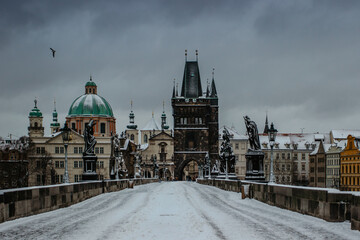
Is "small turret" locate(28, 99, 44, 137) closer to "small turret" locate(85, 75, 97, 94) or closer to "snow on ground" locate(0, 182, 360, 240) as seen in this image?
"small turret" locate(85, 75, 97, 94)

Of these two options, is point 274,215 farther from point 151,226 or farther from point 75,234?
point 75,234

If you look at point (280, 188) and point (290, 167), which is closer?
point (280, 188)

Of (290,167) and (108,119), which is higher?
(108,119)

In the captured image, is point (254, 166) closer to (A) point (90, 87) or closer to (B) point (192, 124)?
(B) point (192, 124)

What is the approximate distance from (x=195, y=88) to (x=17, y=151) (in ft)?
174

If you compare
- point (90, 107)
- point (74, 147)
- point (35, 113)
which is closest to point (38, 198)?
point (74, 147)

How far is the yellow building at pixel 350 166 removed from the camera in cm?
Answer: 9081

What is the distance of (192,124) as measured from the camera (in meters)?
146

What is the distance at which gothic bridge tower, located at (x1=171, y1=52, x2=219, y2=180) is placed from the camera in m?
143

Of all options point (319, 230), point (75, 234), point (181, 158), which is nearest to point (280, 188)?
point (319, 230)

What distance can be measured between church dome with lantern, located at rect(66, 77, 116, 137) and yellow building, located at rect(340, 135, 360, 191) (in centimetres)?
6393

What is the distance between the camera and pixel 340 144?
103188 mm

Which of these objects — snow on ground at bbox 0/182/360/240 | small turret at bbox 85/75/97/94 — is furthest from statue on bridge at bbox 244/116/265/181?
small turret at bbox 85/75/97/94

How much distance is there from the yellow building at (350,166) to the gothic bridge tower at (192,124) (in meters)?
47.6
